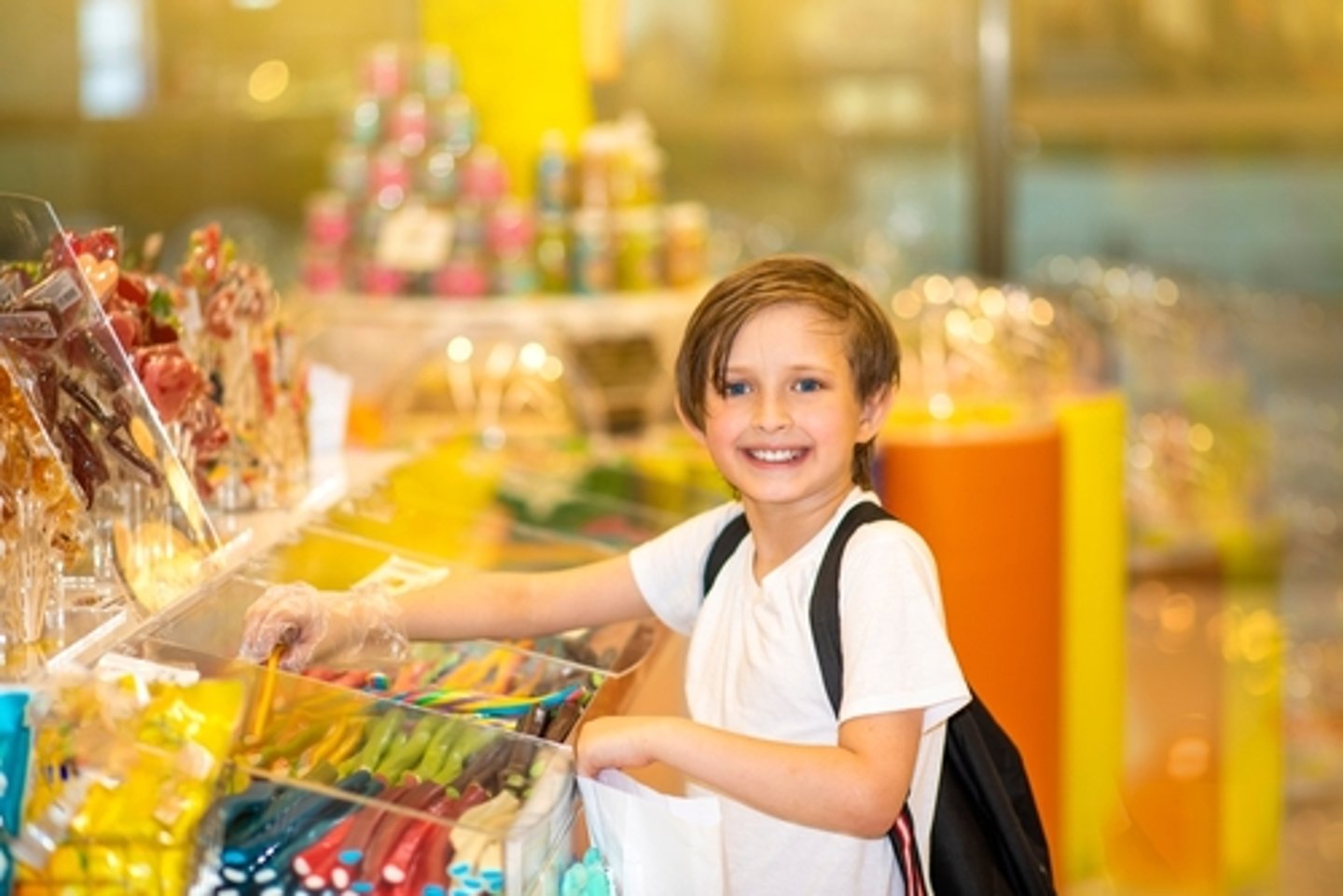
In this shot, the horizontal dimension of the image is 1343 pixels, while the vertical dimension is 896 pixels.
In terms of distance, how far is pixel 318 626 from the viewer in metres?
1.96

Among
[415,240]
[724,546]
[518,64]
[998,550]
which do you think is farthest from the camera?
[518,64]

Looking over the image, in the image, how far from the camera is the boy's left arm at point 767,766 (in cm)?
177

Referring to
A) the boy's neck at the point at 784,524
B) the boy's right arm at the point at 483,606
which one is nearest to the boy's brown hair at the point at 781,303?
the boy's neck at the point at 784,524

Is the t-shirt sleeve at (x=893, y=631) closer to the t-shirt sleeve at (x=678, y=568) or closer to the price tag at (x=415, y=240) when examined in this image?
the t-shirt sleeve at (x=678, y=568)

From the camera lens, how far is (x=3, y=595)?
5.91 ft

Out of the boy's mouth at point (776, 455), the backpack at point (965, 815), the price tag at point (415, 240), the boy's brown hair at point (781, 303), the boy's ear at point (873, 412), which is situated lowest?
the backpack at point (965, 815)

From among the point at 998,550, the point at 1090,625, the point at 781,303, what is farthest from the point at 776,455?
the point at 1090,625

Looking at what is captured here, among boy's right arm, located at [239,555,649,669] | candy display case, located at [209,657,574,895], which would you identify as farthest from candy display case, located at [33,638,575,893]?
boy's right arm, located at [239,555,649,669]

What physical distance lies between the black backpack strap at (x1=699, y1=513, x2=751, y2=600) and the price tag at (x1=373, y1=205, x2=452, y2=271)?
2566 millimetres

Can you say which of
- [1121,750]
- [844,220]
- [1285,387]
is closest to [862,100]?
[844,220]

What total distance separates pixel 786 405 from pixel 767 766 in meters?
0.37

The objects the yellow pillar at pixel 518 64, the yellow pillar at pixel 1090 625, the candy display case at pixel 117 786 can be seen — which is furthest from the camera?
the yellow pillar at pixel 518 64

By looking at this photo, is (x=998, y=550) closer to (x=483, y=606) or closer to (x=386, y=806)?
(x=483, y=606)

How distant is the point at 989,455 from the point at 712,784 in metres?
2.59
